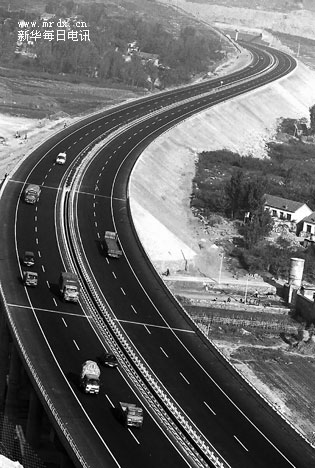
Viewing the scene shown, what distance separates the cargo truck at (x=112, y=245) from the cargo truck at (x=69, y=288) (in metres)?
14.7

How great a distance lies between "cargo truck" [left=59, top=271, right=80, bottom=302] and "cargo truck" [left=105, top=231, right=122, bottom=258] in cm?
1471

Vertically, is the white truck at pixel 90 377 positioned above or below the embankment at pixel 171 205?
above

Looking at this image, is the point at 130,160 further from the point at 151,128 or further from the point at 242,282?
the point at 242,282

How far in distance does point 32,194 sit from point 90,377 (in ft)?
167

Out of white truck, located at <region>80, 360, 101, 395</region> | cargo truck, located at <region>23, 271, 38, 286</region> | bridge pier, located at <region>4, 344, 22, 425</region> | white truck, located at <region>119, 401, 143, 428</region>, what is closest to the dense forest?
cargo truck, located at <region>23, 271, 38, 286</region>

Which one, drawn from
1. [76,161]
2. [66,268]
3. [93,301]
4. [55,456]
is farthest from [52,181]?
[55,456]

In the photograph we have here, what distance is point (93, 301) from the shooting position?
95.2m

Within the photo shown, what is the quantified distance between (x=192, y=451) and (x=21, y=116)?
134m

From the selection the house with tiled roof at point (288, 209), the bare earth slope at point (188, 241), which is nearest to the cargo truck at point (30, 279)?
the bare earth slope at point (188, 241)

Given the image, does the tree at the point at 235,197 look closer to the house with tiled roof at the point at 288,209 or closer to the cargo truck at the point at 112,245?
the house with tiled roof at the point at 288,209

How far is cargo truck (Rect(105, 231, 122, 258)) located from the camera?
110812mm

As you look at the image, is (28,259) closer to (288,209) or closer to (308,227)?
(308,227)

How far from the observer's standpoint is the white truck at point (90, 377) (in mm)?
75438

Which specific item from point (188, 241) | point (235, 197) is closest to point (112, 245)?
point (188, 241)
